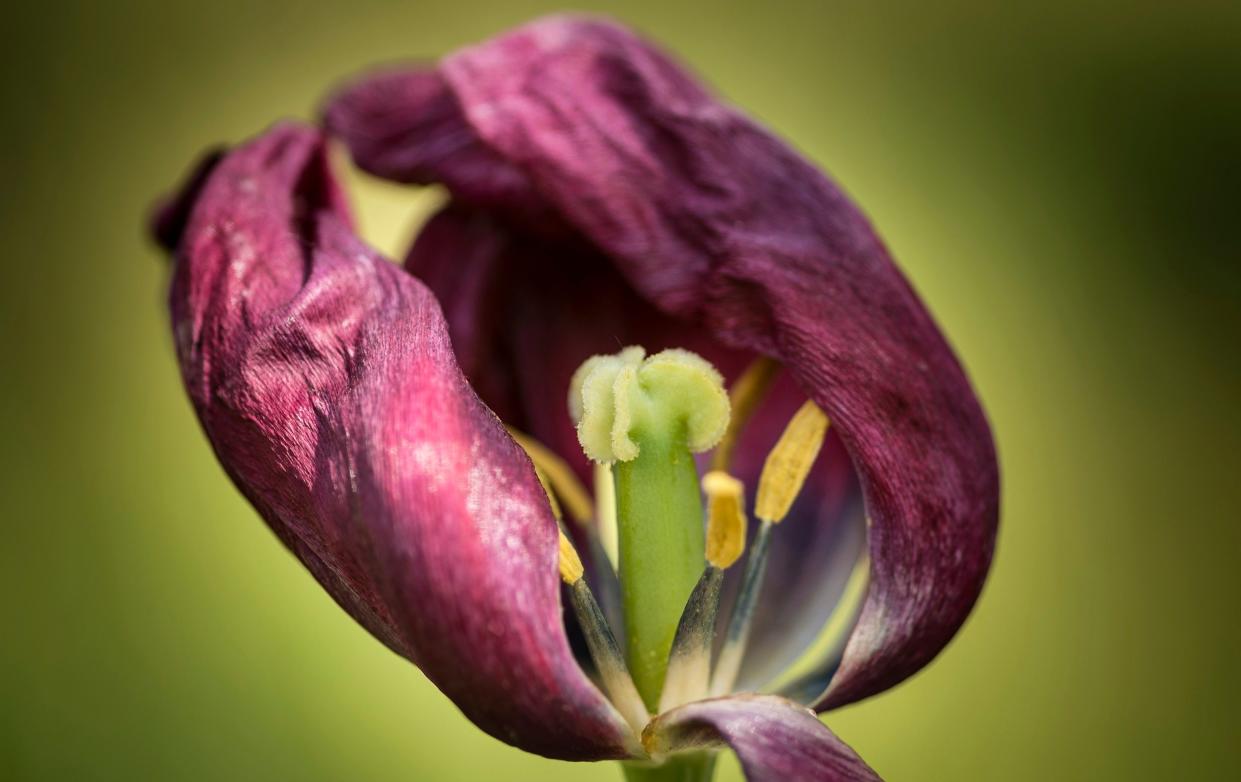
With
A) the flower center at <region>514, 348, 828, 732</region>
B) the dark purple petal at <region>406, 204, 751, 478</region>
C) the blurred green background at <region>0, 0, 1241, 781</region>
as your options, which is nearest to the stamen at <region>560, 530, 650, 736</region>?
the flower center at <region>514, 348, 828, 732</region>

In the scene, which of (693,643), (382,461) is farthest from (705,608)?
(382,461)

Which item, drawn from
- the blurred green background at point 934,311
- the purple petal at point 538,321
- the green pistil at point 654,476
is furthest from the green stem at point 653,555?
the blurred green background at point 934,311

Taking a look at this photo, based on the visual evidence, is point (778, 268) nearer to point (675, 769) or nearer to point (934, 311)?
point (675, 769)

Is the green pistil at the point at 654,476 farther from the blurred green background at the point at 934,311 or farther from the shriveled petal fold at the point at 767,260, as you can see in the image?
the blurred green background at the point at 934,311

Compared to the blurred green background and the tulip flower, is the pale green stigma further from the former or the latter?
the blurred green background

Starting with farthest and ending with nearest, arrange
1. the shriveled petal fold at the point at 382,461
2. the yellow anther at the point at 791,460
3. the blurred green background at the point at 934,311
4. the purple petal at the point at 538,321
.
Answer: the blurred green background at the point at 934,311
the purple petal at the point at 538,321
the yellow anther at the point at 791,460
the shriveled petal fold at the point at 382,461
